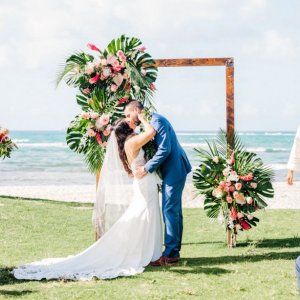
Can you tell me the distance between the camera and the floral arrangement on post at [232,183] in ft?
27.3

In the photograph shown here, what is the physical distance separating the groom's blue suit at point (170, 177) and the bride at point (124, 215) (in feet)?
0.34

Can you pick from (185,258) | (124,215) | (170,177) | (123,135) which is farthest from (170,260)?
(123,135)

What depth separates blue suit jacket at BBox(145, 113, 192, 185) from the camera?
7.20m

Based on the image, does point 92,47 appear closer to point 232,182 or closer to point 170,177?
point 170,177

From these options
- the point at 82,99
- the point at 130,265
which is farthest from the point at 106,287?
the point at 82,99

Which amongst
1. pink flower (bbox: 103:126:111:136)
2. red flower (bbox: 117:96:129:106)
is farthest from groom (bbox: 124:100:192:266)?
red flower (bbox: 117:96:129:106)

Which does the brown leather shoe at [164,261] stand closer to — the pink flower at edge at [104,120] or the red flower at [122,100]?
the pink flower at edge at [104,120]

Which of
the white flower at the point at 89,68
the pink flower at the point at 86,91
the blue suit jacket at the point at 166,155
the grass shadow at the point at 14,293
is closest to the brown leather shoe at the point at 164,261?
the blue suit jacket at the point at 166,155

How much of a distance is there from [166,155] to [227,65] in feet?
6.58

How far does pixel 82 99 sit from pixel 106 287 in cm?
283

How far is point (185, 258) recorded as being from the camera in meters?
7.76

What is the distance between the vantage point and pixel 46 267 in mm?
6859

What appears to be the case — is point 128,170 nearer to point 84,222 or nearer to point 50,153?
point 84,222

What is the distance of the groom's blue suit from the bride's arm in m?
0.13
